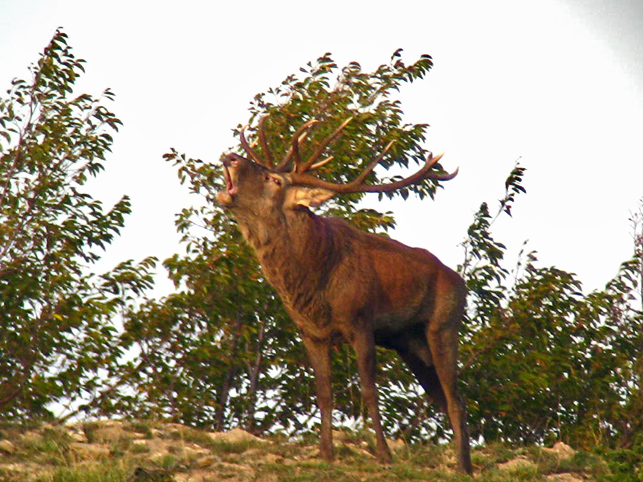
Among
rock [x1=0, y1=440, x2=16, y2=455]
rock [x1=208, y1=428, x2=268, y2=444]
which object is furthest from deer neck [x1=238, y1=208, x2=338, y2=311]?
rock [x1=0, y1=440, x2=16, y2=455]

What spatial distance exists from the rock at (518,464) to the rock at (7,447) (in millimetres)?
4141

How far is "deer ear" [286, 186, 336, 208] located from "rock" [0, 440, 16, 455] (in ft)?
9.79

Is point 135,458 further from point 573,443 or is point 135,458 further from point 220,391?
point 573,443

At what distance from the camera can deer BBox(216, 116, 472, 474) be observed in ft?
30.8

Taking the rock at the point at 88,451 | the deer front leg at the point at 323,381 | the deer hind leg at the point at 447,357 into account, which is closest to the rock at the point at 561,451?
the deer hind leg at the point at 447,357

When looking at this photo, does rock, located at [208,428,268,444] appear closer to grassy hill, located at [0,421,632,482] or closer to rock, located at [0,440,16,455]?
grassy hill, located at [0,421,632,482]

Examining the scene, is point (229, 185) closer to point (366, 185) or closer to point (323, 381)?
point (366, 185)

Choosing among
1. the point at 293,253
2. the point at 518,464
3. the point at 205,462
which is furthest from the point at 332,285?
the point at 518,464

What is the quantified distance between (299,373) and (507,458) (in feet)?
15.1

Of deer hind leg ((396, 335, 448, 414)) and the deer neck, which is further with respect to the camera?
deer hind leg ((396, 335, 448, 414))

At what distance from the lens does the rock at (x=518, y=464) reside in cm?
955

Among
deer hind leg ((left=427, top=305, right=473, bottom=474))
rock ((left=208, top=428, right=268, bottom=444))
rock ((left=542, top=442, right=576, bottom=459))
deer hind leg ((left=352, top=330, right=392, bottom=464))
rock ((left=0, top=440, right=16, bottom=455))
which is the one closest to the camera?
rock ((left=0, top=440, right=16, bottom=455))

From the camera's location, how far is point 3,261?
42.8 feet

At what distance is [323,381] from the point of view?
31.5 feet
